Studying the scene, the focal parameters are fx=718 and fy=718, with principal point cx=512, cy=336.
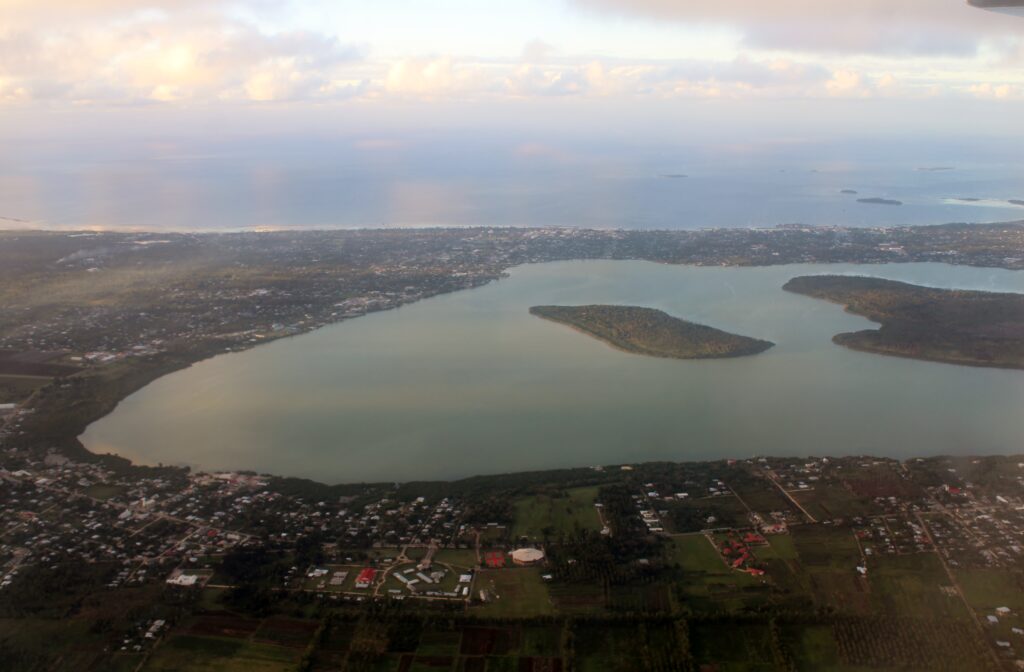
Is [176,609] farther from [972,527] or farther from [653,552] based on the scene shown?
[972,527]

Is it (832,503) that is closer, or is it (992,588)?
(992,588)

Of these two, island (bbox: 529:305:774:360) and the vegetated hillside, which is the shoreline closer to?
island (bbox: 529:305:774:360)

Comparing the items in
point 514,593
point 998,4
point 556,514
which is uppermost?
point 998,4

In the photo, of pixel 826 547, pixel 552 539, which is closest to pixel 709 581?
pixel 826 547

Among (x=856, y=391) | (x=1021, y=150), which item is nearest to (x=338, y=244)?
(x=856, y=391)

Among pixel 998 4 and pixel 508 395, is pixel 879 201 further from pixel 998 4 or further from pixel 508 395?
pixel 998 4

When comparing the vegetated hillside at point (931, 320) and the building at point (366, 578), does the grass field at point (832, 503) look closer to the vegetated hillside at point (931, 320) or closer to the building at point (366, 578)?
the building at point (366, 578)

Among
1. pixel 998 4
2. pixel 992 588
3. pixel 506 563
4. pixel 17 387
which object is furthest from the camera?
pixel 17 387

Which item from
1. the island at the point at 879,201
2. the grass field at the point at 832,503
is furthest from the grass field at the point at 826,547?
the island at the point at 879,201
